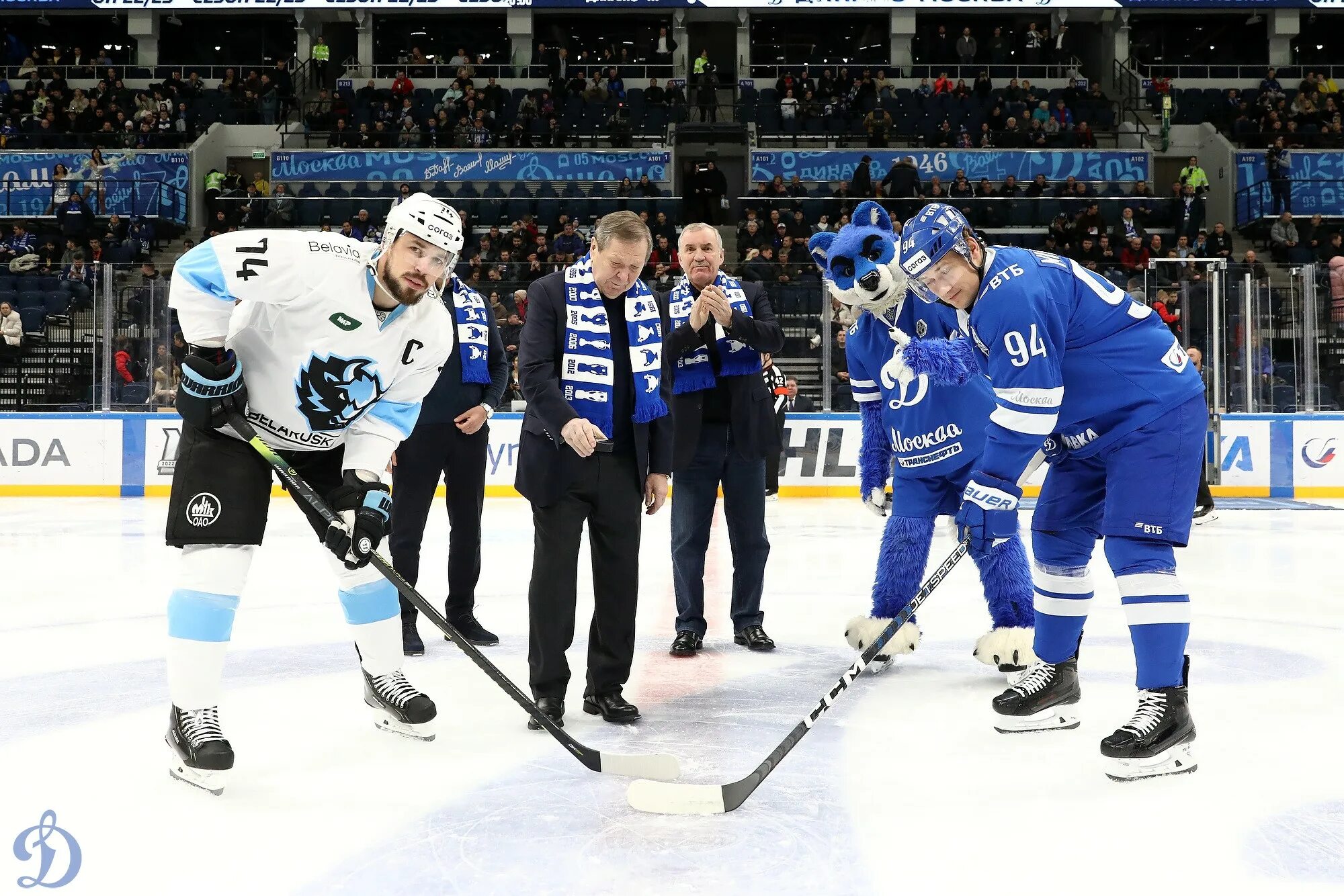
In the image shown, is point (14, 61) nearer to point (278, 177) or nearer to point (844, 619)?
point (278, 177)

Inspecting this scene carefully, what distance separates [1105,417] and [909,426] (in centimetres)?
109

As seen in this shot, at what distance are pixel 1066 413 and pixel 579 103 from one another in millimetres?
17362

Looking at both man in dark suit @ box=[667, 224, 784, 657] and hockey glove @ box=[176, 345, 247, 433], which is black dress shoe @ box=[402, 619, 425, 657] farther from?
hockey glove @ box=[176, 345, 247, 433]

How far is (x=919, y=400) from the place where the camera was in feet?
12.8

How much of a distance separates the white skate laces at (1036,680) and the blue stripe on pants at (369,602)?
171 centimetres

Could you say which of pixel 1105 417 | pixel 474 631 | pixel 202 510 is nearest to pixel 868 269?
pixel 1105 417

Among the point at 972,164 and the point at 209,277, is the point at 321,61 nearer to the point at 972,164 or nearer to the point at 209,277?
the point at 972,164

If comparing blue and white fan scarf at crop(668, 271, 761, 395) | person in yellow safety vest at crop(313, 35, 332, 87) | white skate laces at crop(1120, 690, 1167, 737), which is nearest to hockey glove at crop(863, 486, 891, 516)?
blue and white fan scarf at crop(668, 271, 761, 395)

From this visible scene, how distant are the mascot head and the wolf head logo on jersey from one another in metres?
1.69

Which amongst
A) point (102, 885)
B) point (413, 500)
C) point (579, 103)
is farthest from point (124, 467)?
point (579, 103)

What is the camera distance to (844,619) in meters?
5.00

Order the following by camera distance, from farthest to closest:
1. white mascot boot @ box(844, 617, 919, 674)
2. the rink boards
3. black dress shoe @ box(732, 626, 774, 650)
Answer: the rink boards → black dress shoe @ box(732, 626, 774, 650) → white mascot boot @ box(844, 617, 919, 674)

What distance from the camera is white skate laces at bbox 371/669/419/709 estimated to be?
3105 millimetres

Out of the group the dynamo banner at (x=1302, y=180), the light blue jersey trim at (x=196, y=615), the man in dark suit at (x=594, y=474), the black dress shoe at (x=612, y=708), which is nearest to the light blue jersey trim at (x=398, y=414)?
the man in dark suit at (x=594, y=474)
